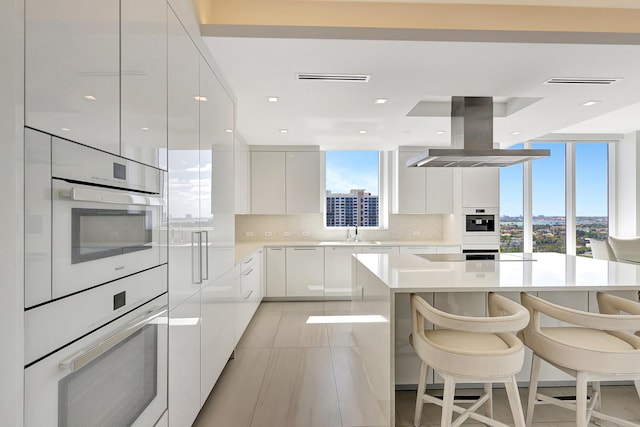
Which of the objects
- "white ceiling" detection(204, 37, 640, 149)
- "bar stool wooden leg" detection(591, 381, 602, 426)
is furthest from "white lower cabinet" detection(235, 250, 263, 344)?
"bar stool wooden leg" detection(591, 381, 602, 426)

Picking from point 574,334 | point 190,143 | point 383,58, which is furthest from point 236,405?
point 383,58

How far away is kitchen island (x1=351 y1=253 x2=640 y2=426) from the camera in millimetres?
1944

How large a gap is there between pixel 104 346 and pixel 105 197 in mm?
468

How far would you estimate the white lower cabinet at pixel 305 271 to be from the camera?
17.0 ft

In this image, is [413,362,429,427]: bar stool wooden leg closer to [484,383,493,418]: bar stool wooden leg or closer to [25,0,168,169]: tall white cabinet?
[484,383,493,418]: bar stool wooden leg

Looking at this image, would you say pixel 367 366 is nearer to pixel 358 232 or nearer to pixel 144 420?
pixel 144 420

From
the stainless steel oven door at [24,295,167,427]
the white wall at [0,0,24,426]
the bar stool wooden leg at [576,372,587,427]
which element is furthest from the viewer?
the bar stool wooden leg at [576,372,587,427]

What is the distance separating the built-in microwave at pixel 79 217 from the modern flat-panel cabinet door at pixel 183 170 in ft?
0.98

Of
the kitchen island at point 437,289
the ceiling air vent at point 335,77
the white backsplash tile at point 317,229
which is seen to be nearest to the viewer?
the kitchen island at point 437,289

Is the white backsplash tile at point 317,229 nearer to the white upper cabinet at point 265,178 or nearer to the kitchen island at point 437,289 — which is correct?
the white upper cabinet at point 265,178

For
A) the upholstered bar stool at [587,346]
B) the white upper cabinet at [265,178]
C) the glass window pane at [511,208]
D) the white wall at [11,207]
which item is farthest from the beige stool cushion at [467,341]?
the glass window pane at [511,208]

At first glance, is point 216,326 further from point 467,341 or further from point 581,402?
point 581,402

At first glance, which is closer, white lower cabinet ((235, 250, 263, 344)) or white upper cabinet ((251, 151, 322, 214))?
white lower cabinet ((235, 250, 263, 344))

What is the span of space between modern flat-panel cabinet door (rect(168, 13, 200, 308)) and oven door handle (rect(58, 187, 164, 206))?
320 millimetres
